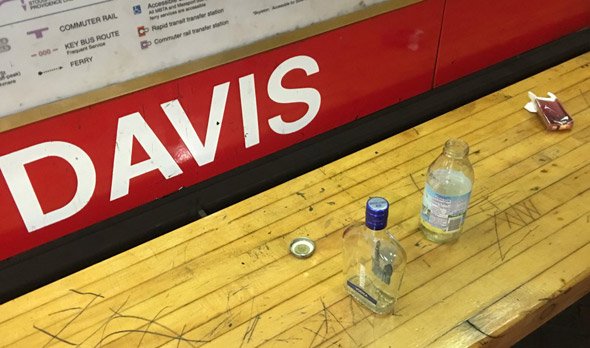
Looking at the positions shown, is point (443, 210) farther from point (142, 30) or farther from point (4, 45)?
point (4, 45)

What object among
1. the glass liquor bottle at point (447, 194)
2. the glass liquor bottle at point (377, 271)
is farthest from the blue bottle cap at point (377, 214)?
the glass liquor bottle at point (447, 194)

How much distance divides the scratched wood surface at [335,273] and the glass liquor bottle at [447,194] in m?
0.04

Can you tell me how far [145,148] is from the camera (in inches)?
55.4

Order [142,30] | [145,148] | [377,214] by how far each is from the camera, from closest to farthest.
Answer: [377,214] → [142,30] → [145,148]

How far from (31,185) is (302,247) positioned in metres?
0.58

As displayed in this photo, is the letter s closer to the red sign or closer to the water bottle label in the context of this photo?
the red sign

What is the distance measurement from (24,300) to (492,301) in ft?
3.03

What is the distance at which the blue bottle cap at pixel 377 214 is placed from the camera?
1069 millimetres

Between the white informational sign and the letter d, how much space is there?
102 millimetres

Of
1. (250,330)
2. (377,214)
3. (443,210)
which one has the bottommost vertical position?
(250,330)

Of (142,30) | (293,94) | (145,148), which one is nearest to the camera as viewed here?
(142,30)

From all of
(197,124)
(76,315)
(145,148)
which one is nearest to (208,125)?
(197,124)

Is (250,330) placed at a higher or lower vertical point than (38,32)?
lower

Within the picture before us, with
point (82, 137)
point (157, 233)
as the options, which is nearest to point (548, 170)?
point (157, 233)
